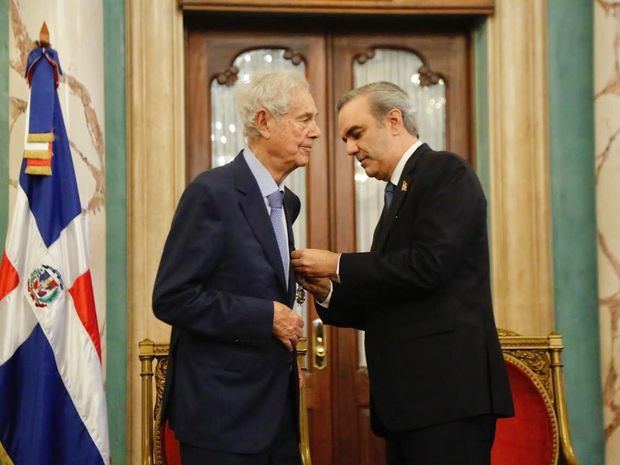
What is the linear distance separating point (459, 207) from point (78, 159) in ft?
6.99

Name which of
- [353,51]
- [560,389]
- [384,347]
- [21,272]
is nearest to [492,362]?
[384,347]

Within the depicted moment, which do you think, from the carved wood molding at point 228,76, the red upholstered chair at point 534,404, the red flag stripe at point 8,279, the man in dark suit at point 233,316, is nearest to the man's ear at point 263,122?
the man in dark suit at point 233,316

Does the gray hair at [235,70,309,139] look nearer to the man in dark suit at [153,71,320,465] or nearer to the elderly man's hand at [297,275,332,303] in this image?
the man in dark suit at [153,71,320,465]

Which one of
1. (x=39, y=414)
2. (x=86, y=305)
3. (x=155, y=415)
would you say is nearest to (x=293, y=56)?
(x=86, y=305)

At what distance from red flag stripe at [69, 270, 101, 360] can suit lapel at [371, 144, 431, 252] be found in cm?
144

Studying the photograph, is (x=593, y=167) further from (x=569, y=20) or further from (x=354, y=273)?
(x=354, y=273)

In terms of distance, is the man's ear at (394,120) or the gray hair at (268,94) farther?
the man's ear at (394,120)

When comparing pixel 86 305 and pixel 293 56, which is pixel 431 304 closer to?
pixel 86 305

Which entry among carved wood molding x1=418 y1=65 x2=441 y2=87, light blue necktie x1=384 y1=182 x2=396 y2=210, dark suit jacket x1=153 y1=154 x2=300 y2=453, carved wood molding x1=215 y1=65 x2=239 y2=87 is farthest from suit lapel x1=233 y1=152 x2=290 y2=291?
carved wood molding x1=418 y1=65 x2=441 y2=87

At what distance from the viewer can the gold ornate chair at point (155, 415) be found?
3.66 m

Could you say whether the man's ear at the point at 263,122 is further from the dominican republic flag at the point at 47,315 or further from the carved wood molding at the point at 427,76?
the carved wood molding at the point at 427,76

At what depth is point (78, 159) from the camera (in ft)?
14.0

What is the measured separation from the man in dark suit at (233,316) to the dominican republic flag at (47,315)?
1.25 meters

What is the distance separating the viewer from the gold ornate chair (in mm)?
3662
